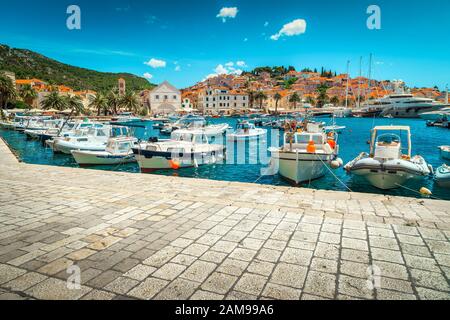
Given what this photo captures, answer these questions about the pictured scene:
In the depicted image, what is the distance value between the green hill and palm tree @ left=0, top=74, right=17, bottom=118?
4884 centimetres

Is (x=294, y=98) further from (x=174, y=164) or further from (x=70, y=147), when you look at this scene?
(x=174, y=164)

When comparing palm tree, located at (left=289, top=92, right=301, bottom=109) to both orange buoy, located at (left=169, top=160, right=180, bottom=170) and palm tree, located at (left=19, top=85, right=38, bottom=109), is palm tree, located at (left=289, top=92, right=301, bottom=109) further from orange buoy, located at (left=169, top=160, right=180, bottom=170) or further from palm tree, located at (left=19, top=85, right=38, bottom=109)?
orange buoy, located at (left=169, top=160, right=180, bottom=170)

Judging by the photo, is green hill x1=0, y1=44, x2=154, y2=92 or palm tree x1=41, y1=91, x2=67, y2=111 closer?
palm tree x1=41, y1=91, x2=67, y2=111

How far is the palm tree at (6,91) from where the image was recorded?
6272 centimetres

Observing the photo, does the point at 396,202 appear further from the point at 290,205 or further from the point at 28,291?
the point at 28,291

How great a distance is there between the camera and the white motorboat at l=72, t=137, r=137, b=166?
19469 mm

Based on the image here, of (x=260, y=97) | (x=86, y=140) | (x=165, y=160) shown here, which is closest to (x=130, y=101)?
(x=260, y=97)

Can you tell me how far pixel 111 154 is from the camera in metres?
19.7

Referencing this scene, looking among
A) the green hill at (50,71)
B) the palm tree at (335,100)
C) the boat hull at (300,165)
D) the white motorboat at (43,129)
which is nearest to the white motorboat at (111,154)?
the boat hull at (300,165)

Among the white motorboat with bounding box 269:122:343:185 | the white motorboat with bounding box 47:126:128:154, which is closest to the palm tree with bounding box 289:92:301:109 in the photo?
the white motorboat with bounding box 47:126:128:154

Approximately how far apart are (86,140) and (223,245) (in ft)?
73.9

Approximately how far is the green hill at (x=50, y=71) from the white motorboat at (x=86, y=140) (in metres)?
106

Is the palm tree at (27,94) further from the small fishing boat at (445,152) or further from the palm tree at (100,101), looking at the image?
the small fishing boat at (445,152)
